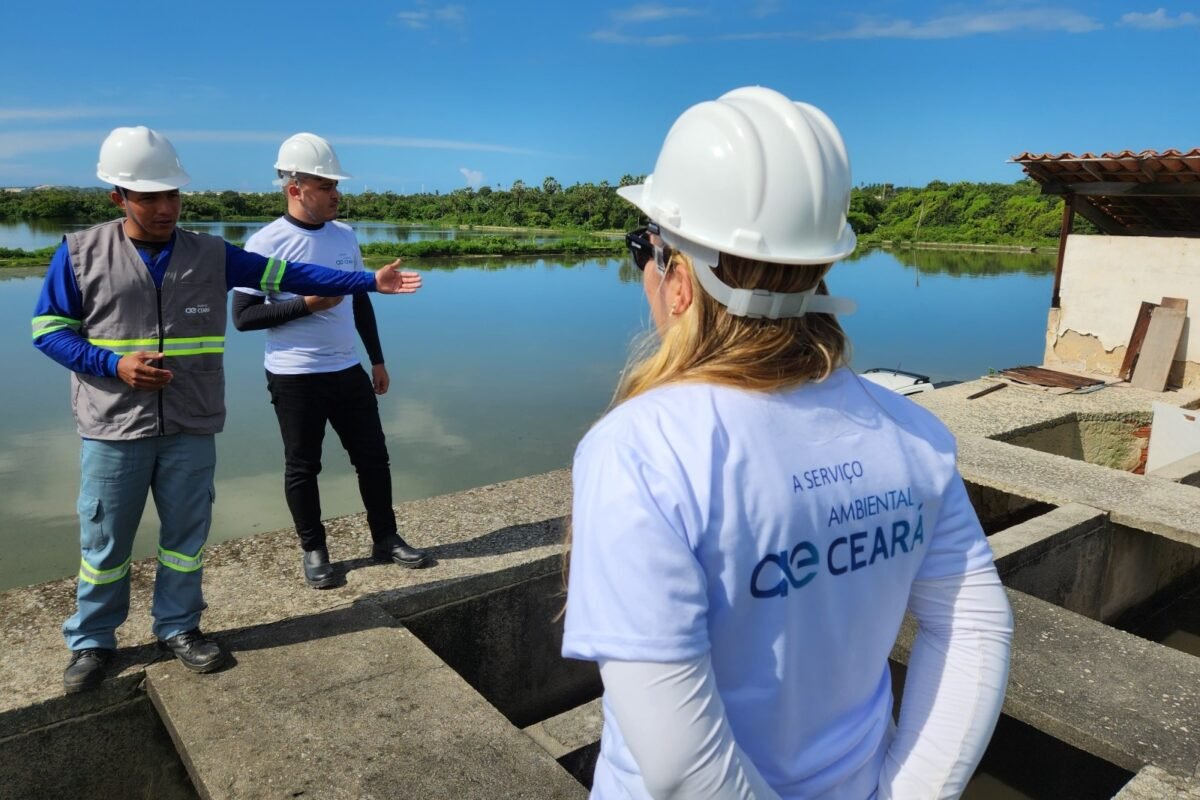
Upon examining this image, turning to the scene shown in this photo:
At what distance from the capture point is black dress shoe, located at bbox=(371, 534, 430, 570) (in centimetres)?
331

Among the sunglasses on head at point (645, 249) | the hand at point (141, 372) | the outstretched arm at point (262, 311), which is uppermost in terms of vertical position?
the sunglasses on head at point (645, 249)

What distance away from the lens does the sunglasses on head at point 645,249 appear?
3.57ft

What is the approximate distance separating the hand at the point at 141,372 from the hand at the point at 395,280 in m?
0.83

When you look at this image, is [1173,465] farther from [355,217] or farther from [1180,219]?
[355,217]

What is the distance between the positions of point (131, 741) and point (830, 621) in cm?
253

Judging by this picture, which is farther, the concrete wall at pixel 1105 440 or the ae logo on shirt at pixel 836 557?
the concrete wall at pixel 1105 440

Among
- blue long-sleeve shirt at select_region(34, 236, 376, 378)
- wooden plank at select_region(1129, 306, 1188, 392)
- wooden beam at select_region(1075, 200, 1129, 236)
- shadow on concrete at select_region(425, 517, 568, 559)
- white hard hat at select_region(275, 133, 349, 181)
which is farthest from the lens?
wooden beam at select_region(1075, 200, 1129, 236)

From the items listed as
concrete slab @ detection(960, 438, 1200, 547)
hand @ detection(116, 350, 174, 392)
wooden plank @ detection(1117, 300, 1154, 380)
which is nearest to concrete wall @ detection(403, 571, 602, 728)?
hand @ detection(116, 350, 174, 392)

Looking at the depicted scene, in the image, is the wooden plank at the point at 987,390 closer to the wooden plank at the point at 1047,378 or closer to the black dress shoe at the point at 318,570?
the wooden plank at the point at 1047,378

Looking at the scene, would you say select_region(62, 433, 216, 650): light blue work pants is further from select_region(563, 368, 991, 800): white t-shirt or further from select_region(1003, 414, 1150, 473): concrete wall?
select_region(1003, 414, 1150, 473): concrete wall

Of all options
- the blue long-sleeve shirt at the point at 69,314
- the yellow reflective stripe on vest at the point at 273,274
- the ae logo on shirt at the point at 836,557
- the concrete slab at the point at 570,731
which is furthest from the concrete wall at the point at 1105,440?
the blue long-sleeve shirt at the point at 69,314

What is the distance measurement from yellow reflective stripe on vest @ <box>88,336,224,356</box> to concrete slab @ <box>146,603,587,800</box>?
0.99 metres

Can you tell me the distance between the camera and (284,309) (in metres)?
3.16

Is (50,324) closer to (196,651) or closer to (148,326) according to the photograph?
(148,326)
